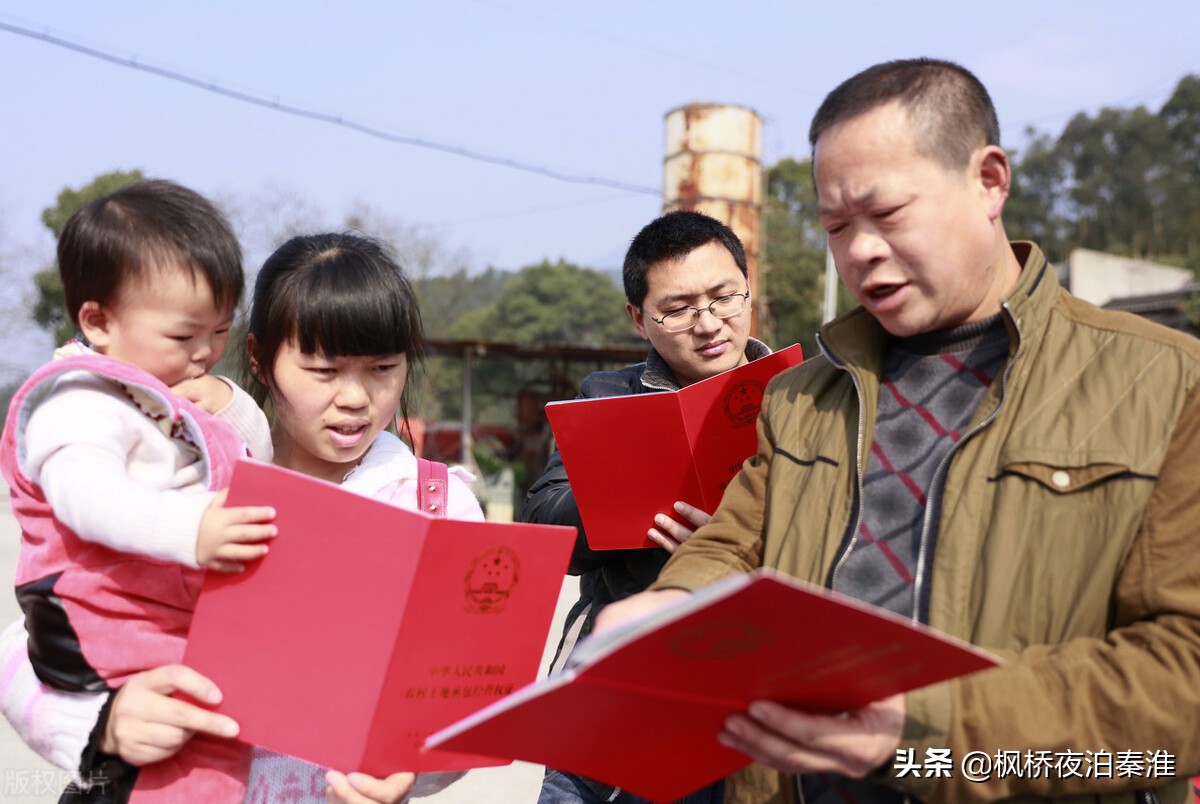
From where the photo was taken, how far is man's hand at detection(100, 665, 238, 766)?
149 centimetres

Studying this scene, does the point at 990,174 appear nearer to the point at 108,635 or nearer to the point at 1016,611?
the point at 1016,611

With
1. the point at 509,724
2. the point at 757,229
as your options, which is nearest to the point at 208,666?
the point at 509,724

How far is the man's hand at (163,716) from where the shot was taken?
1.49 m

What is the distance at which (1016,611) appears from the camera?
4.68 feet

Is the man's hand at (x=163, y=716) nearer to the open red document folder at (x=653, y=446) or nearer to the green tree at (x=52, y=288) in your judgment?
the open red document folder at (x=653, y=446)

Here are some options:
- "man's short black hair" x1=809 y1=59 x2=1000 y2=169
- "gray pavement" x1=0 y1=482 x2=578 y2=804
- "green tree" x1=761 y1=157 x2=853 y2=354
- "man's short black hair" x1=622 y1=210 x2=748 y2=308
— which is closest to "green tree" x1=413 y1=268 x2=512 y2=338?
"green tree" x1=761 y1=157 x2=853 y2=354

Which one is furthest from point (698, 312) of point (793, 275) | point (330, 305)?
point (793, 275)

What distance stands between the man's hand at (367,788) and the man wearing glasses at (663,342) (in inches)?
32.4

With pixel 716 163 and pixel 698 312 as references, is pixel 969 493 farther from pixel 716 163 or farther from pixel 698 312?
pixel 716 163

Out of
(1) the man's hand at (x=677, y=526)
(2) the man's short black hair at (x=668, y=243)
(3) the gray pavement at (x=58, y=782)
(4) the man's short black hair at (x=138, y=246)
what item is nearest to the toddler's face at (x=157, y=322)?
(4) the man's short black hair at (x=138, y=246)

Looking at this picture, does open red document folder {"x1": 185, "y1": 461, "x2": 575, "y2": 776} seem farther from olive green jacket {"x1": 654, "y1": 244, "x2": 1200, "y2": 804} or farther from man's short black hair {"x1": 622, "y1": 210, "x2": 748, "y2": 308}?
man's short black hair {"x1": 622, "y1": 210, "x2": 748, "y2": 308}

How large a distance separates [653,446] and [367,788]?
897 mm

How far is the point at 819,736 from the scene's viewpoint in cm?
126

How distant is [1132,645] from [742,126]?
8.79m
